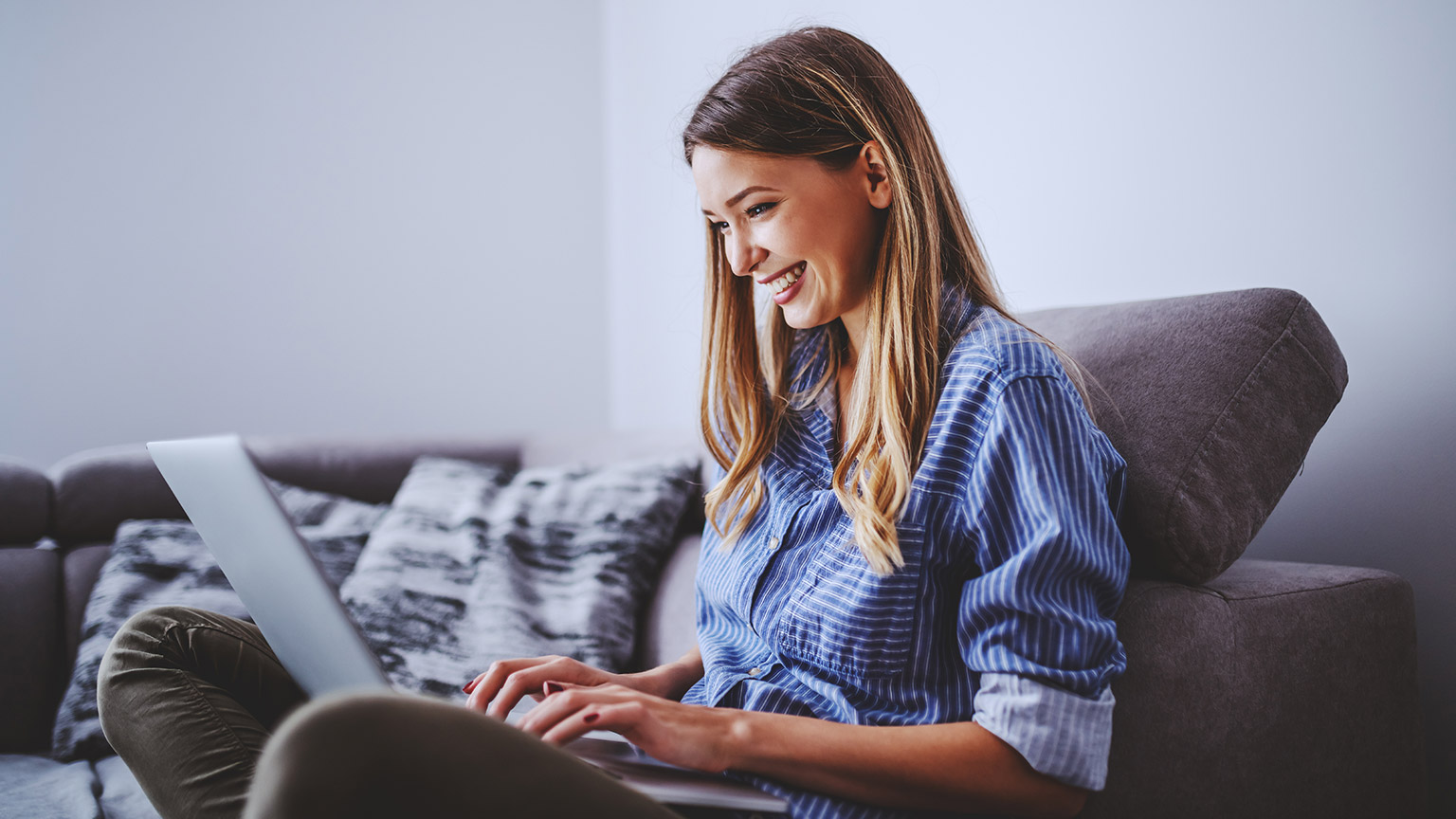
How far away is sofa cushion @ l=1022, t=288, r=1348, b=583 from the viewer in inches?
→ 32.0

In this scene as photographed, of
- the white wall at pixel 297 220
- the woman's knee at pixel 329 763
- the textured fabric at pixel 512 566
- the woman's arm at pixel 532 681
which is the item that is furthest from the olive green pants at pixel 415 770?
the white wall at pixel 297 220

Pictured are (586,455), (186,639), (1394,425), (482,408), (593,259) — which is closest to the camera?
(186,639)

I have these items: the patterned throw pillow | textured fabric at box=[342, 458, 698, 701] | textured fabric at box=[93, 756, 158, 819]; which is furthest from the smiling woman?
the patterned throw pillow

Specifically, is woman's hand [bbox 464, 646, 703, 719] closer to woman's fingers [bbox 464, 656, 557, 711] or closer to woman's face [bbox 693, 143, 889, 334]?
woman's fingers [bbox 464, 656, 557, 711]

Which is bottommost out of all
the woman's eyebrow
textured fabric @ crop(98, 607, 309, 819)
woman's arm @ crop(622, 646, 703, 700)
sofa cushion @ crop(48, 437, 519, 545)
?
sofa cushion @ crop(48, 437, 519, 545)

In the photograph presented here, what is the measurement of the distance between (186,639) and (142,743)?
0.33 ft

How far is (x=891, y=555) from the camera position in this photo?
723 millimetres

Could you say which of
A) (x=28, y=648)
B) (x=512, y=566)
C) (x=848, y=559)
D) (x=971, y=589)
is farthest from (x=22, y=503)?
(x=971, y=589)

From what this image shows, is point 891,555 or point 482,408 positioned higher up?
point 891,555

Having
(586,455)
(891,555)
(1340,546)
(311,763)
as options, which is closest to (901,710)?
(891,555)

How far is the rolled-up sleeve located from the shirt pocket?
50 mm

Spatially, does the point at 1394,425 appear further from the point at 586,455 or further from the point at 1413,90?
the point at 586,455

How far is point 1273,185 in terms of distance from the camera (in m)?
1.05

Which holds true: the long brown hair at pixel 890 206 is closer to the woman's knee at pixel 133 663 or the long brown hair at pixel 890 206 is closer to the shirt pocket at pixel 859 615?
the shirt pocket at pixel 859 615
